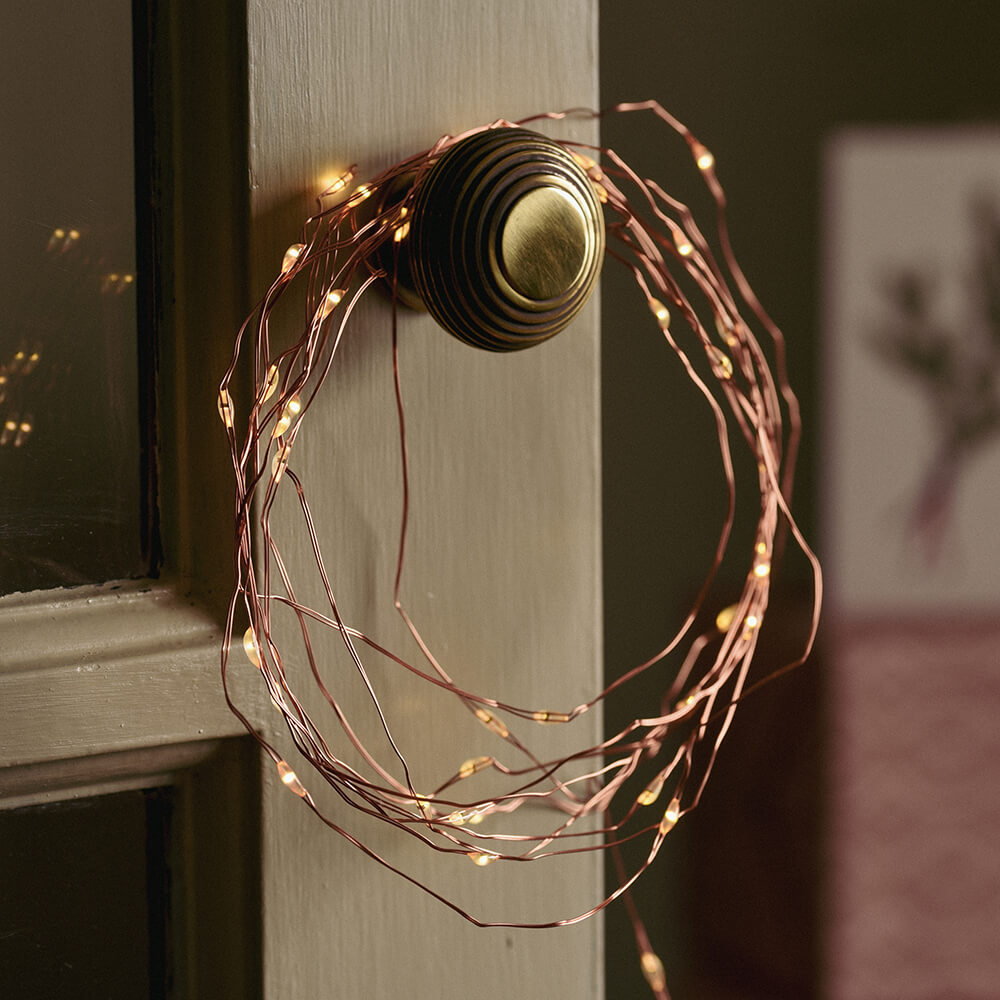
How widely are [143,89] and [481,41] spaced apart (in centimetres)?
10

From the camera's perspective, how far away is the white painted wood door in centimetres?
31

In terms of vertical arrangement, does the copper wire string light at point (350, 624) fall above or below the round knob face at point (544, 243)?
below

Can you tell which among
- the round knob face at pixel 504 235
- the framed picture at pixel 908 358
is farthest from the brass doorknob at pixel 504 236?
the framed picture at pixel 908 358

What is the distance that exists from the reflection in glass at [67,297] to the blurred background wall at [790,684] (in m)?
0.75

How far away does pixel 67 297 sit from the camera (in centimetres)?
31

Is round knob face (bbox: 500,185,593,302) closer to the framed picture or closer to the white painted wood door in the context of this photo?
the white painted wood door

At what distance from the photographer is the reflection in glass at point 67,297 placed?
11.6 inches

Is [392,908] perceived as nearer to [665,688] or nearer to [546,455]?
[546,455]

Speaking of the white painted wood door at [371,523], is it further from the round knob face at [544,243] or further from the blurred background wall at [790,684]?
the blurred background wall at [790,684]

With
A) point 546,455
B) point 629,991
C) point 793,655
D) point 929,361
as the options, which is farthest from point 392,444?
point 929,361

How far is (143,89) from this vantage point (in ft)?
1.03

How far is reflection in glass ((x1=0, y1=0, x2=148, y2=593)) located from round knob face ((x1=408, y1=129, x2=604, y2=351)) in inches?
3.5

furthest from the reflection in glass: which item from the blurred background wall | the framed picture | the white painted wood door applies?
the framed picture

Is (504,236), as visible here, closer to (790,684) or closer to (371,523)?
(371,523)
